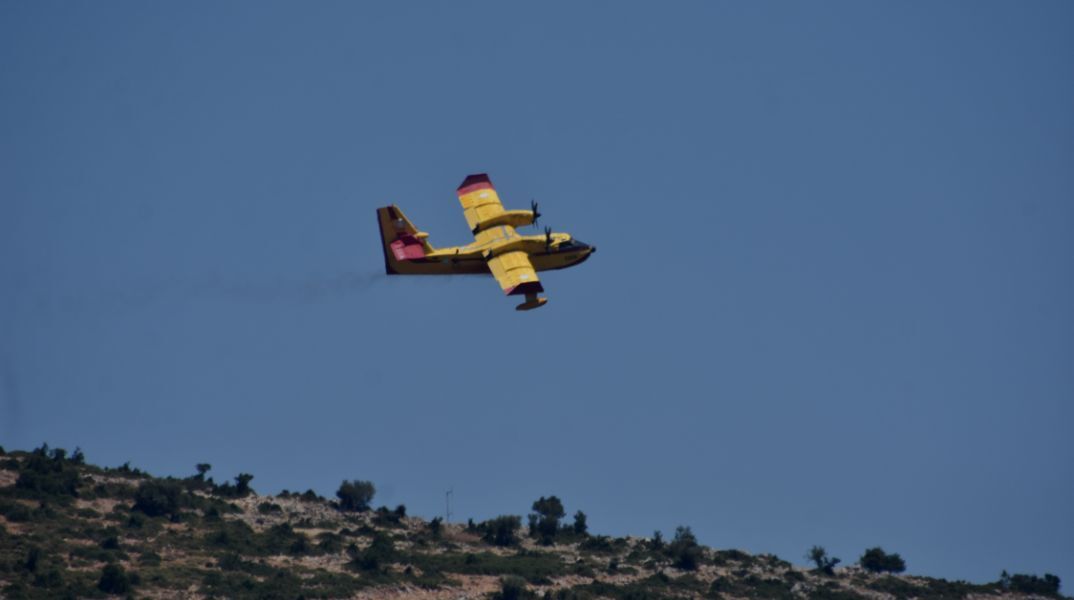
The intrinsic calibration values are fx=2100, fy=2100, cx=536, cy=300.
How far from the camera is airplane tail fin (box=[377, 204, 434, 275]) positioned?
12494 cm

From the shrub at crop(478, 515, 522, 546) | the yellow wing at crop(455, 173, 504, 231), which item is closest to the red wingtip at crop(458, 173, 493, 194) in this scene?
the yellow wing at crop(455, 173, 504, 231)

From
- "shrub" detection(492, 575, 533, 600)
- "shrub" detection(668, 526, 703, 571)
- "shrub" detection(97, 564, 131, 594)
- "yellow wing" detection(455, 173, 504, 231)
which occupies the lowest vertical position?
"shrub" detection(97, 564, 131, 594)

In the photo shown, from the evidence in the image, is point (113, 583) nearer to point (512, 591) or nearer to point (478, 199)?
point (512, 591)

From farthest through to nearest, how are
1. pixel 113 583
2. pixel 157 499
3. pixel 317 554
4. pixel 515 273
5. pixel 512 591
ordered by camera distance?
pixel 157 499 < pixel 317 554 < pixel 515 273 < pixel 512 591 < pixel 113 583

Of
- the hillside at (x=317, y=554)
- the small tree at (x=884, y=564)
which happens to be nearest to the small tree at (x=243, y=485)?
the hillside at (x=317, y=554)

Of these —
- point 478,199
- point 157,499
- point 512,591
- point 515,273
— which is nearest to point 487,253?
point 515,273

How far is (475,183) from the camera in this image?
133 metres

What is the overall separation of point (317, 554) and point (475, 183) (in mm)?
25283

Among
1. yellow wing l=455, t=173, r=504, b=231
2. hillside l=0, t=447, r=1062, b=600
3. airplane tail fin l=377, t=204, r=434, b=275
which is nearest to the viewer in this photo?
hillside l=0, t=447, r=1062, b=600

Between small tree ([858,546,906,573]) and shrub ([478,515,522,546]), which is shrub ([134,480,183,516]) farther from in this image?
small tree ([858,546,906,573])

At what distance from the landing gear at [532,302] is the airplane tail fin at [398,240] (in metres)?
7.13

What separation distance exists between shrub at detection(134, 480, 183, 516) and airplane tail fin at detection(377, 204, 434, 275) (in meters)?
21.4

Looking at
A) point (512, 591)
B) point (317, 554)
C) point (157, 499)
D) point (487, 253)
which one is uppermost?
point (487, 253)

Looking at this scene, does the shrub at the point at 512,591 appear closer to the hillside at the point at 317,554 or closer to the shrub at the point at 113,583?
the hillside at the point at 317,554
